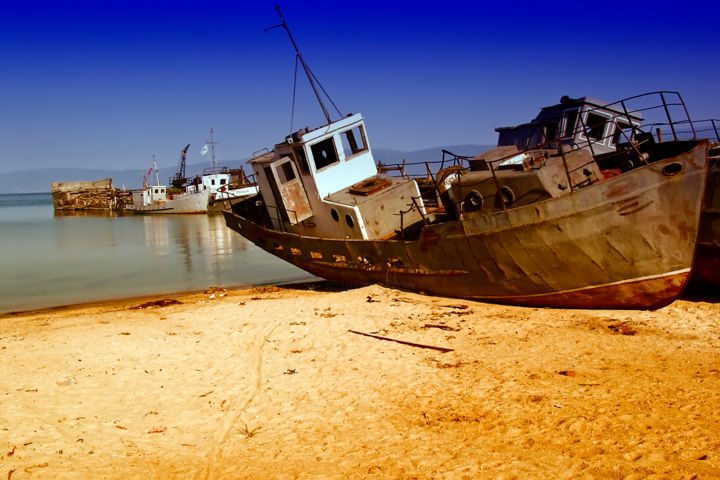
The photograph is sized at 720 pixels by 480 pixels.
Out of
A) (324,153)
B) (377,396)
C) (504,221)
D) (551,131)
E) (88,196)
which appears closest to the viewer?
(377,396)

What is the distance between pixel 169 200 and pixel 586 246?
57535mm

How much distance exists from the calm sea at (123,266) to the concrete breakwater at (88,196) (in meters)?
29.4

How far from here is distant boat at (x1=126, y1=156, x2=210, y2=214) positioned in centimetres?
5622

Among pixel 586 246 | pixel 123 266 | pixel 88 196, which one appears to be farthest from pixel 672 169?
pixel 88 196

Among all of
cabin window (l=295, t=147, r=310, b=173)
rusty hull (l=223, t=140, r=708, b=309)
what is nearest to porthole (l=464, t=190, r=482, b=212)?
rusty hull (l=223, t=140, r=708, b=309)

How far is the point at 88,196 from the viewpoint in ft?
237

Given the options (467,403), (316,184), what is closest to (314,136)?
(316,184)

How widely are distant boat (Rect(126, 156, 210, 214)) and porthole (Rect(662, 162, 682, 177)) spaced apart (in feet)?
168

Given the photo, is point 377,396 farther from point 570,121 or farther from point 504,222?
point 570,121

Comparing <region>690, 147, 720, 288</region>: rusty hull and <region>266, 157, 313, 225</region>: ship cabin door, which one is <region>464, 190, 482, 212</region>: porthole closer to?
<region>690, 147, 720, 288</region>: rusty hull

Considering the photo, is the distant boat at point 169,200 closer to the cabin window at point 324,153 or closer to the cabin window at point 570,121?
the cabin window at point 324,153

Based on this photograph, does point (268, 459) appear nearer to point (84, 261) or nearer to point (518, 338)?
point (518, 338)

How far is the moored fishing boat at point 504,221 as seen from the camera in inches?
336

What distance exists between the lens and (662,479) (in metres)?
4.41
